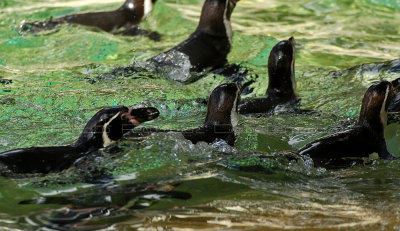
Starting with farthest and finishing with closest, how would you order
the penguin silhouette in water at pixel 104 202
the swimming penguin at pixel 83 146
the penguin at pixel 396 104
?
the penguin at pixel 396 104
the swimming penguin at pixel 83 146
the penguin silhouette in water at pixel 104 202

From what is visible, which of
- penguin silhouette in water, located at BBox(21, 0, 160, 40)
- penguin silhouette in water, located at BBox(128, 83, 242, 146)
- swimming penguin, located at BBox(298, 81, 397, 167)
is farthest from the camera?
penguin silhouette in water, located at BBox(21, 0, 160, 40)

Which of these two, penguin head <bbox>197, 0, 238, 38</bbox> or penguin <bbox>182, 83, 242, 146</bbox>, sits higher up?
penguin head <bbox>197, 0, 238, 38</bbox>

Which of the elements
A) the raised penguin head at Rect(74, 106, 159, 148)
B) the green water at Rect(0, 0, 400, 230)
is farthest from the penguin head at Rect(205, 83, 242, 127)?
the raised penguin head at Rect(74, 106, 159, 148)

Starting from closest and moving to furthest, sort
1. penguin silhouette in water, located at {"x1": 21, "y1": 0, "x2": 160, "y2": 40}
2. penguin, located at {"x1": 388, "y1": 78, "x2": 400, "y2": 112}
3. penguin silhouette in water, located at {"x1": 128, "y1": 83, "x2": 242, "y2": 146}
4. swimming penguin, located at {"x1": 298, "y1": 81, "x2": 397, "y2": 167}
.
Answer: swimming penguin, located at {"x1": 298, "y1": 81, "x2": 397, "y2": 167}
penguin silhouette in water, located at {"x1": 128, "y1": 83, "x2": 242, "y2": 146}
penguin, located at {"x1": 388, "y1": 78, "x2": 400, "y2": 112}
penguin silhouette in water, located at {"x1": 21, "y1": 0, "x2": 160, "y2": 40}

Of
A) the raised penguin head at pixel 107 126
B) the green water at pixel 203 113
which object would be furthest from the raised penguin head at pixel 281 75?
the raised penguin head at pixel 107 126

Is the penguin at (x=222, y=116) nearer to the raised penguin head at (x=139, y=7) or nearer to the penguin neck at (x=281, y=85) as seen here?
the penguin neck at (x=281, y=85)

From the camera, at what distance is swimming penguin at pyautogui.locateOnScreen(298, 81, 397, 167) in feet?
18.1

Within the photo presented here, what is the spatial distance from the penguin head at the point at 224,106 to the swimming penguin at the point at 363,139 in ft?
3.10

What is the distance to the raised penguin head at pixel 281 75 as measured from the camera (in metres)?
7.51

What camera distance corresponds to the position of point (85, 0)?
40.0ft

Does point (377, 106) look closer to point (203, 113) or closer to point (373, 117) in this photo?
point (373, 117)

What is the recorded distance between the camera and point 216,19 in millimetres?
9398

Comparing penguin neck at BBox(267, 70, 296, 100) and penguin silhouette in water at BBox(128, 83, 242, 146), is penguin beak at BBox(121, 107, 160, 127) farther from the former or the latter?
penguin neck at BBox(267, 70, 296, 100)

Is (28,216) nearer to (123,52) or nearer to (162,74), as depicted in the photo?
(162,74)
